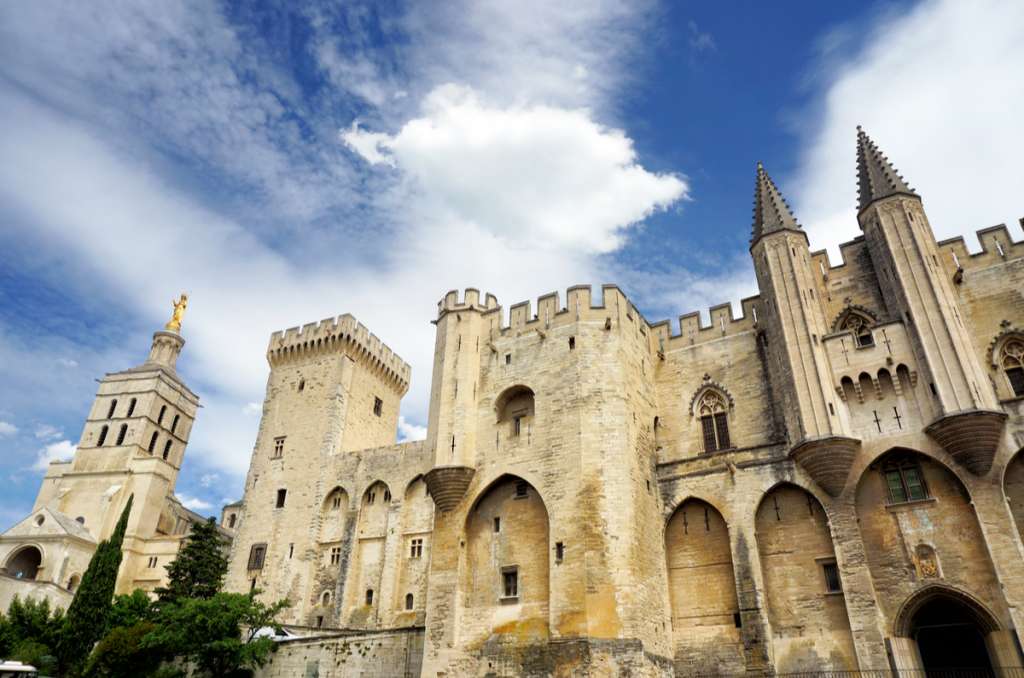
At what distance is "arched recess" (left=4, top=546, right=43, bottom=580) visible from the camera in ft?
126

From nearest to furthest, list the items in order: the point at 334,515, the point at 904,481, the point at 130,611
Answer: the point at 904,481 < the point at 130,611 < the point at 334,515

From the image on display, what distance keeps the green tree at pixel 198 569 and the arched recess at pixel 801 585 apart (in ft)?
69.7

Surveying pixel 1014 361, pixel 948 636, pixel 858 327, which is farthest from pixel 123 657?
pixel 1014 361

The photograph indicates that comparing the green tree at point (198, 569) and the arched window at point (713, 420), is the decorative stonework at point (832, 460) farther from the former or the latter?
the green tree at point (198, 569)

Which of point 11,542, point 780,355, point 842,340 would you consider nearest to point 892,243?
point 842,340

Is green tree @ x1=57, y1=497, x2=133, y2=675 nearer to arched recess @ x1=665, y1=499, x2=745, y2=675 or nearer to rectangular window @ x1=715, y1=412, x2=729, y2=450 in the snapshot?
arched recess @ x1=665, y1=499, x2=745, y2=675

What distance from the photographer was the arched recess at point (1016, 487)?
1733 centimetres

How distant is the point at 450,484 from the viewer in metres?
22.5

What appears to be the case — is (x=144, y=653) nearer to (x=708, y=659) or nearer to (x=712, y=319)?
(x=708, y=659)

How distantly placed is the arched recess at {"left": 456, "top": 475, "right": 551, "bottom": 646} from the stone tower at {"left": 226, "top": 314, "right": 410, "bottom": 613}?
949 cm

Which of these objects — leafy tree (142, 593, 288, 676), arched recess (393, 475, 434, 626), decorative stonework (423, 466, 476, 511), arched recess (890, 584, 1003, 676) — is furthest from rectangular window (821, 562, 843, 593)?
leafy tree (142, 593, 288, 676)

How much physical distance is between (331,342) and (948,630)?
91.1 feet

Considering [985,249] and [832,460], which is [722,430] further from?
[985,249]

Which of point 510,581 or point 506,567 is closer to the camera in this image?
point 510,581
